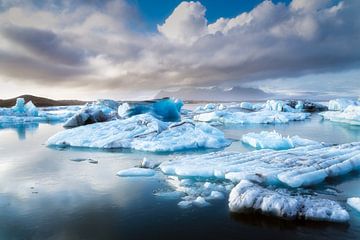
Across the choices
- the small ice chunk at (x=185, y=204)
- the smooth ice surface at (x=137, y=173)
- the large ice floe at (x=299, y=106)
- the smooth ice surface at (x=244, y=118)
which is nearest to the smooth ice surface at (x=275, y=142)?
the smooth ice surface at (x=137, y=173)

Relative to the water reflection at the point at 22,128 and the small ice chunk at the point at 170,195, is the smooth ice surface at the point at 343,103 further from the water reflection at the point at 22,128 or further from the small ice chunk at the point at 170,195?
the small ice chunk at the point at 170,195

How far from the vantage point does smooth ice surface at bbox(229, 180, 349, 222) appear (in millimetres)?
5535

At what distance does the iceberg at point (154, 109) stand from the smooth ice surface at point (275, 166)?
13393 millimetres

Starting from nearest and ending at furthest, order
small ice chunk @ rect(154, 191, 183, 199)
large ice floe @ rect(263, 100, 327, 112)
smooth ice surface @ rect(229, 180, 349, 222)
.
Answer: smooth ice surface @ rect(229, 180, 349, 222) → small ice chunk @ rect(154, 191, 183, 199) → large ice floe @ rect(263, 100, 327, 112)

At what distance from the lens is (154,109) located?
23.7 m

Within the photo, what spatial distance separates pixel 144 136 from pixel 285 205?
8912 millimetres

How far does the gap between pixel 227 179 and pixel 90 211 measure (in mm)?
3471

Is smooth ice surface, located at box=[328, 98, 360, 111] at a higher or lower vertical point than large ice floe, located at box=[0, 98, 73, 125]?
higher

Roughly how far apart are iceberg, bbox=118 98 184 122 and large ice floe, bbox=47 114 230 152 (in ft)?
24.3

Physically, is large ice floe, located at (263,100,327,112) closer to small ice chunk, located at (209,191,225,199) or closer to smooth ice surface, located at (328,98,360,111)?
smooth ice surface, located at (328,98,360,111)

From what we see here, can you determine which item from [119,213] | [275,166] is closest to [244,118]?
[275,166]

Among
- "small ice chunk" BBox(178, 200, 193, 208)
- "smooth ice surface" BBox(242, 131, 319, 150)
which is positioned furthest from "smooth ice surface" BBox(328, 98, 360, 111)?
"small ice chunk" BBox(178, 200, 193, 208)

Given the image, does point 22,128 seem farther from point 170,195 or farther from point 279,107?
point 279,107

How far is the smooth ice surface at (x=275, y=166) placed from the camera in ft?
24.8
